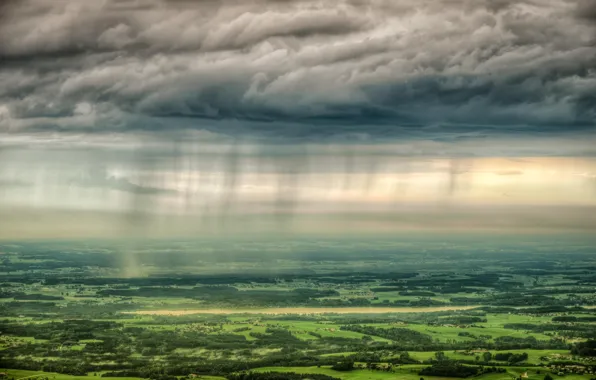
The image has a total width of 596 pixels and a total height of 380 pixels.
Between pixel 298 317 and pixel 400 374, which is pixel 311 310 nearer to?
pixel 298 317

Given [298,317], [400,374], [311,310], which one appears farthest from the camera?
[311,310]

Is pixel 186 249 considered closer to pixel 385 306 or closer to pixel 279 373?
pixel 385 306

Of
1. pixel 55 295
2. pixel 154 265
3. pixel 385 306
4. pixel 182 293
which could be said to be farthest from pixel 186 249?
pixel 385 306

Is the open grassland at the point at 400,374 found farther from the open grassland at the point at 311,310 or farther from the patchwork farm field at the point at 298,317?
the open grassland at the point at 311,310

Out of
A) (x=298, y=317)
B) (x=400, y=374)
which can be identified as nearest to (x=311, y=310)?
(x=298, y=317)

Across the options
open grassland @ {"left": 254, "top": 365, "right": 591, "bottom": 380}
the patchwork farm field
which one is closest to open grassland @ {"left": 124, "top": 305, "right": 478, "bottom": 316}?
the patchwork farm field

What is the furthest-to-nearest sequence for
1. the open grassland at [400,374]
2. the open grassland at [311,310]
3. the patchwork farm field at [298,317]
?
the open grassland at [311,310] < the patchwork farm field at [298,317] < the open grassland at [400,374]

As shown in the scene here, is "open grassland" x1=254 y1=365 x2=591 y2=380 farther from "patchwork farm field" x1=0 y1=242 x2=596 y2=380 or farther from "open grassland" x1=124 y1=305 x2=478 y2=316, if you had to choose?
"open grassland" x1=124 y1=305 x2=478 y2=316

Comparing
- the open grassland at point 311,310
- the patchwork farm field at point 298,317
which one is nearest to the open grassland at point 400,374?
the patchwork farm field at point 298,317

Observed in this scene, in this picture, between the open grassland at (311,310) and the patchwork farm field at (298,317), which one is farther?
the open grassland at (311,310)

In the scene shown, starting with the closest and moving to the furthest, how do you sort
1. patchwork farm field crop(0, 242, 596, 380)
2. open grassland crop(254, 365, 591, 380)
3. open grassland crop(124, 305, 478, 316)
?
open grassland crop(254, 365, 591, 380)
patchwork farm field crop(0, 242, 596, 380)
open grassland crop(124, 305, 478, 316)

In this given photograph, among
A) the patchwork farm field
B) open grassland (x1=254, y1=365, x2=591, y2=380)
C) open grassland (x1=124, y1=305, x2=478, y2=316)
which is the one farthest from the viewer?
open grassland (x1=124, y1=305, x2=478, y2=316)
